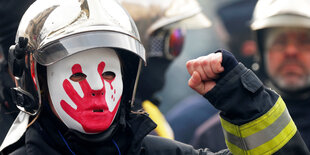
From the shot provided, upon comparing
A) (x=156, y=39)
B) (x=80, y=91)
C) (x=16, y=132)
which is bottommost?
(x=156, y=39)

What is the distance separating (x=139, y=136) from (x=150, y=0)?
8.79 ft

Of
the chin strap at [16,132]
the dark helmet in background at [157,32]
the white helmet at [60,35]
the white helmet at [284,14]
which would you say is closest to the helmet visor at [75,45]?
the white helmet at [60,35]

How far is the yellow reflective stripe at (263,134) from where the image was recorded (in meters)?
2.93

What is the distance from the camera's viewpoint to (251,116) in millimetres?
2926

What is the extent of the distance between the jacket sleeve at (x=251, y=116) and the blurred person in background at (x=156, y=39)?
2.32 m

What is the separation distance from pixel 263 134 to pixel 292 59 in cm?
232

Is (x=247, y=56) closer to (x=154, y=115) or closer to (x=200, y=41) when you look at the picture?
(x=200, y=41)

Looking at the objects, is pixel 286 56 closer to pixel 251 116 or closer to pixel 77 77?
pixel 251 116

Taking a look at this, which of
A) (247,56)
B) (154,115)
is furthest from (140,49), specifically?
(247,56)

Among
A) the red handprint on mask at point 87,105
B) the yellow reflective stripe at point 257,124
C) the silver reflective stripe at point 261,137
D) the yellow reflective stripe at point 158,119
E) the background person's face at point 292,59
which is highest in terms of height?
the red handprint on mask at point 87,105

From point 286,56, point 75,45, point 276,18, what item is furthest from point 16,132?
point 276,18

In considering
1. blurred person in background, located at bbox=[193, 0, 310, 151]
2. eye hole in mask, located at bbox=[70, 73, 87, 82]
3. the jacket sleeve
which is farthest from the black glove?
blurred person in background, located at bbox=[193, 0, 310, 151]

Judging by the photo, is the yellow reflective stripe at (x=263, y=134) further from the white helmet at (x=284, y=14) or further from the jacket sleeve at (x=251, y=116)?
the white helmet at (x=284, y=14)

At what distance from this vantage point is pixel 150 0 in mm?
5578
